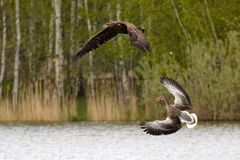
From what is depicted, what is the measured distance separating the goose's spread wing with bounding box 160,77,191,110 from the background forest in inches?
578

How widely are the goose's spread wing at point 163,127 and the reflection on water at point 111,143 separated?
8156 millimetres

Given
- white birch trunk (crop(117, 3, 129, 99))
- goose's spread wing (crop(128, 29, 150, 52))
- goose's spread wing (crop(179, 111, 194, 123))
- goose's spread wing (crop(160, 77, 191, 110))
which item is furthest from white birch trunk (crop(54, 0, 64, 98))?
goose's spread wing (crop(128, 29, 150, 52))

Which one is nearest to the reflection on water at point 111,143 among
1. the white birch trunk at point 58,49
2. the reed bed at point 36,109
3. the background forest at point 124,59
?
the reed bed at point 36,109

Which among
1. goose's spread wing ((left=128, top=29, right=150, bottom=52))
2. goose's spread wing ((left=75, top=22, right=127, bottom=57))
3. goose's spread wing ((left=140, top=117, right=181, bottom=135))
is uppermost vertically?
goose's spread wing ((left=75, top=22, right=127, bottom=57))

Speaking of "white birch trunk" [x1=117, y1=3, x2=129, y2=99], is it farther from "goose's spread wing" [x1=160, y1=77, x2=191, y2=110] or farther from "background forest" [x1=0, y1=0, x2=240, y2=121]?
"goose's spread wing" [x1=160, y1=77, x2=191, y2=110]

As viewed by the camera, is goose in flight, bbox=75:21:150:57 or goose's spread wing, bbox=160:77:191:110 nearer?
goose in flight, bbox=75:21:150:57

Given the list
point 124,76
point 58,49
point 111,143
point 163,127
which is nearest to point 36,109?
point 111,143

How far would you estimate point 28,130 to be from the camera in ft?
91.9

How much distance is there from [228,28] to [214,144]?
342 inches

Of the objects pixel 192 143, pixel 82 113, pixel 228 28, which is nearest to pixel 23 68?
pixel 82 113

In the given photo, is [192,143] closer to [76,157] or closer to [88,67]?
[76,157]

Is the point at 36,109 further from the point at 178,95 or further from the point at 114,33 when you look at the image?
the point at 114,33

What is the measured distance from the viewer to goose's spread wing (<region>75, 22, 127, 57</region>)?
1243 cm

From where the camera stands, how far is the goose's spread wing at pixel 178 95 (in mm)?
12668
